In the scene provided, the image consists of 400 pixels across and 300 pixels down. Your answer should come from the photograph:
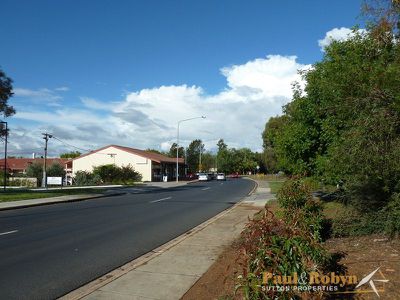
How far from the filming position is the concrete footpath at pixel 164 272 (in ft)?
21.1

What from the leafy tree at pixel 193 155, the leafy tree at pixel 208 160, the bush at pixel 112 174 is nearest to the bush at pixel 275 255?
the bush at pixel 112 174

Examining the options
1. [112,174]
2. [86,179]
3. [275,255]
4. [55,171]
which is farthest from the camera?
[112,174]

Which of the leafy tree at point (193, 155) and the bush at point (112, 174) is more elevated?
the leafy tree at point (193, 155)

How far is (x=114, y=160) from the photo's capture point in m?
71.9

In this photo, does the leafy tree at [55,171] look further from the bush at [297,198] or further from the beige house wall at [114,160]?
the bush at [297,198]

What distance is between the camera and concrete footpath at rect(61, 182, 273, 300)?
642 cm

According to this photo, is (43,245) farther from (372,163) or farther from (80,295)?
(372,163)

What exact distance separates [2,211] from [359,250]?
53.3 ft

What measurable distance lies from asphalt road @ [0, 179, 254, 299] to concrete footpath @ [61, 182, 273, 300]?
370mm

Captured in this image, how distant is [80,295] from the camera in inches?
252

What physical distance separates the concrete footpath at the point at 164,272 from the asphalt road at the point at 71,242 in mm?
370

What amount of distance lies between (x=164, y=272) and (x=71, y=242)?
13.8ft

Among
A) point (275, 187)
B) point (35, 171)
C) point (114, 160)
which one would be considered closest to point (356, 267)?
point (275, 187)

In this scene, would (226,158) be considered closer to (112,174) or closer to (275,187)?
(112,174)
